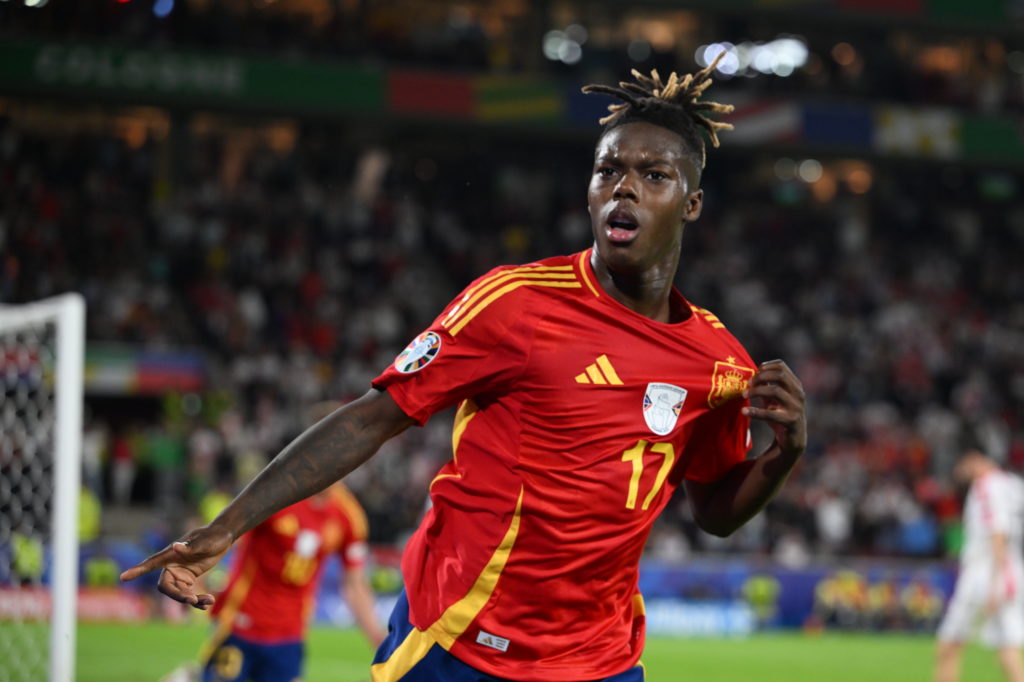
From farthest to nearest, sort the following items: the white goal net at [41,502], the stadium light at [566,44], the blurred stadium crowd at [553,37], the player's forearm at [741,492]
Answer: the stadium light at [566,44], the blurred stadium crowd at [553,37], the white goal net at [41,502], the player's forearm at [741,492]

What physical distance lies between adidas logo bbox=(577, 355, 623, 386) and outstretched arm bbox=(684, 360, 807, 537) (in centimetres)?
41

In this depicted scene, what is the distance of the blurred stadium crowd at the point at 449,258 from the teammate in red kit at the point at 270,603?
9432 mm

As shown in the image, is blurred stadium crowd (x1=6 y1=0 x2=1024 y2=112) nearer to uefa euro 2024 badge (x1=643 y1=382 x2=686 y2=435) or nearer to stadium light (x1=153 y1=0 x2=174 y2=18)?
stadium light (x1=153 y1=0 x2=174 y2=18)

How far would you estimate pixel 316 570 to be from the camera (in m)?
8.00

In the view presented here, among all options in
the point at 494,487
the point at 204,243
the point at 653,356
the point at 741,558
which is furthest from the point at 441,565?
the point at 204,243

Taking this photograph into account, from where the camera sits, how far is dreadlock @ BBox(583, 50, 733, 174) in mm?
3672

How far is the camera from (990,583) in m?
11.8

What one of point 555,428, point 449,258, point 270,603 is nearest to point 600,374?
point 555,428

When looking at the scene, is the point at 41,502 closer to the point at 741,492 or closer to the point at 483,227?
the point at 741,492

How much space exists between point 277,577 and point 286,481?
15.5 feet

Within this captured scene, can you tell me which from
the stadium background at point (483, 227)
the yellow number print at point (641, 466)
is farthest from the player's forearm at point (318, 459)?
the stadium background at point (483, 227)

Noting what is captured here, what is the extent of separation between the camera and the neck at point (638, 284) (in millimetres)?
3674

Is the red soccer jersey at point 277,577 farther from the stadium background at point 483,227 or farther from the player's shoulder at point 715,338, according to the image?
the stadium background at point 483,227

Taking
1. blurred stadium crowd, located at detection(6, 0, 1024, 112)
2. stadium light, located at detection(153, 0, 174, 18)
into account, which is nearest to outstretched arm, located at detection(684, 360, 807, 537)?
blurred stadium crowd, located at detection(6, 0, 1024, 112)
